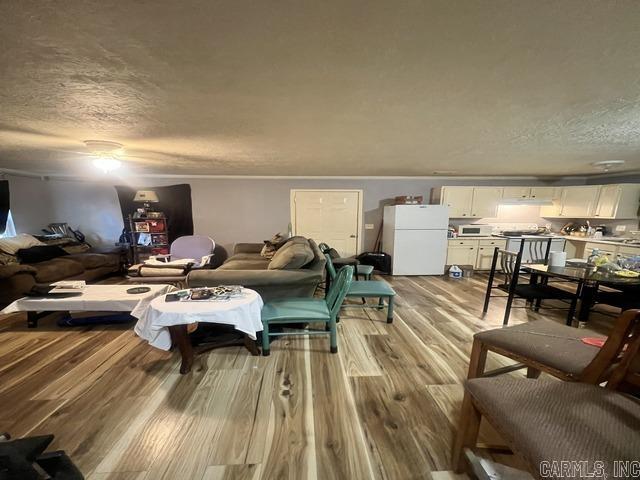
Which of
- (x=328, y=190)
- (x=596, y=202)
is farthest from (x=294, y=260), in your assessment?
(x=596, y=202)

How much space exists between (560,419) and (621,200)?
5692 millimetres

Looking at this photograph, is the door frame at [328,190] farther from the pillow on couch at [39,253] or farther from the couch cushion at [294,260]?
the pillow on couch at [39,253]

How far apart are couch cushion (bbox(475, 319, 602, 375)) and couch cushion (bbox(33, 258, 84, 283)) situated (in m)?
5.21

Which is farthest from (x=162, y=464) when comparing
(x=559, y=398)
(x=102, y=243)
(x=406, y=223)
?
(x=102, y=243)

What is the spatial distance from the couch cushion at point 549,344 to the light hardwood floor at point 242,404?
0.59 metres

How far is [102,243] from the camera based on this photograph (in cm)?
511

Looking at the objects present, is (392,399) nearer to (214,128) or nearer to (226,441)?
(226,441)

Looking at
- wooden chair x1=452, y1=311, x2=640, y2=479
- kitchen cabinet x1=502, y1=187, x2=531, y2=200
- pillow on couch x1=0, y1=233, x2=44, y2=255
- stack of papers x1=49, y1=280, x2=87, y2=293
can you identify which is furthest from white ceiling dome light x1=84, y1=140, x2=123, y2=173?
kitchen cabinet x1=502, y1=187, x2=531, y2=200

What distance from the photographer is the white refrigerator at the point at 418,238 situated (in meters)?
4.44

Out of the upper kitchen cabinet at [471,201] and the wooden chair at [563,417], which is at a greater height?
the upper kitchen cabinet at [471,201]

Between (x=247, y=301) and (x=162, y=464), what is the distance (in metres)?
0.99

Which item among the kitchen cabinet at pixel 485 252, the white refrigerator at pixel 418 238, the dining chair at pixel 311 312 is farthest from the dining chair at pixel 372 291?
the kitchen cabinet at pixel 485 252

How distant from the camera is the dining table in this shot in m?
2.21

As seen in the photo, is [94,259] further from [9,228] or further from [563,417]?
[563,417]
